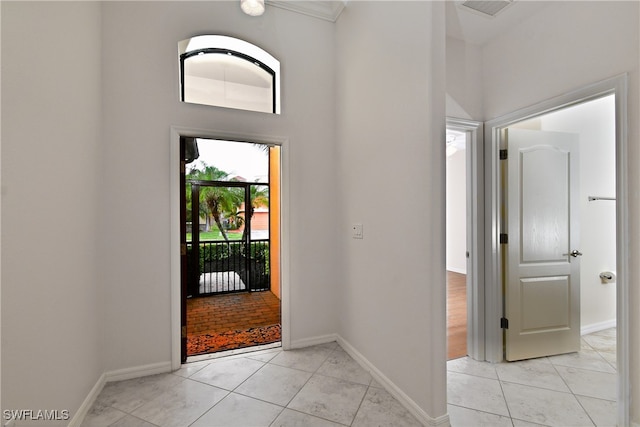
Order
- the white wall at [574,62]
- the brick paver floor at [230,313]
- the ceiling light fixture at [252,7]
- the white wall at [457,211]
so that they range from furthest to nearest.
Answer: the white wall at [457,211] → the brick paver floor at [230,313] → the ceiling light fixture at [252,7] → the white wall at [574,62]

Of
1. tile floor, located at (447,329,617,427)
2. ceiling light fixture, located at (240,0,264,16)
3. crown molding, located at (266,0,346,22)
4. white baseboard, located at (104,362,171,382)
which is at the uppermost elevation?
crown molding, located at (266,0,346,22)

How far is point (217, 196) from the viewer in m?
5.43

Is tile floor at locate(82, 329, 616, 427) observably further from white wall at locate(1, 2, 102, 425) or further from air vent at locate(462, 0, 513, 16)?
air vent at locate(462, 0, 513, 16)

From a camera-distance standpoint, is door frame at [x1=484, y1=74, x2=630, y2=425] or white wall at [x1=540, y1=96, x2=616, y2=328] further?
white wall at [x1=540, y1=96, x2=616, y2=328]

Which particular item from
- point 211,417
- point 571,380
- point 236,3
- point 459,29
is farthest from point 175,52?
point 571,380

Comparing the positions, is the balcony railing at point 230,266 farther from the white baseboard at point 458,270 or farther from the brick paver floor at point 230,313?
the white baseboard at point 458,270

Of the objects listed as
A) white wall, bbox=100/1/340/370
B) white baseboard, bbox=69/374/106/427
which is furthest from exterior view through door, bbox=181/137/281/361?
white baseboard, bbox=69/374/106/427

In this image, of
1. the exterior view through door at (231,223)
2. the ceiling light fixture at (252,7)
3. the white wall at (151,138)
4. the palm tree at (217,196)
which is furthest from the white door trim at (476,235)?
the palm tree at (217,196)

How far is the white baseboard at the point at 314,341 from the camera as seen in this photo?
9.09 feet

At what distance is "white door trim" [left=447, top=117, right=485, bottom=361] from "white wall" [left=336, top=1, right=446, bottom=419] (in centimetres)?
90

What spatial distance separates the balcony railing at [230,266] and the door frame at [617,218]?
3.89 metres

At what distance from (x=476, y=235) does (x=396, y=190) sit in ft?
3.78

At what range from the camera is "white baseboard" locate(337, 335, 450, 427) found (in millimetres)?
→ 1696

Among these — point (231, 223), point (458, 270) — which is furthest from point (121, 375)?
point (458, 270)
